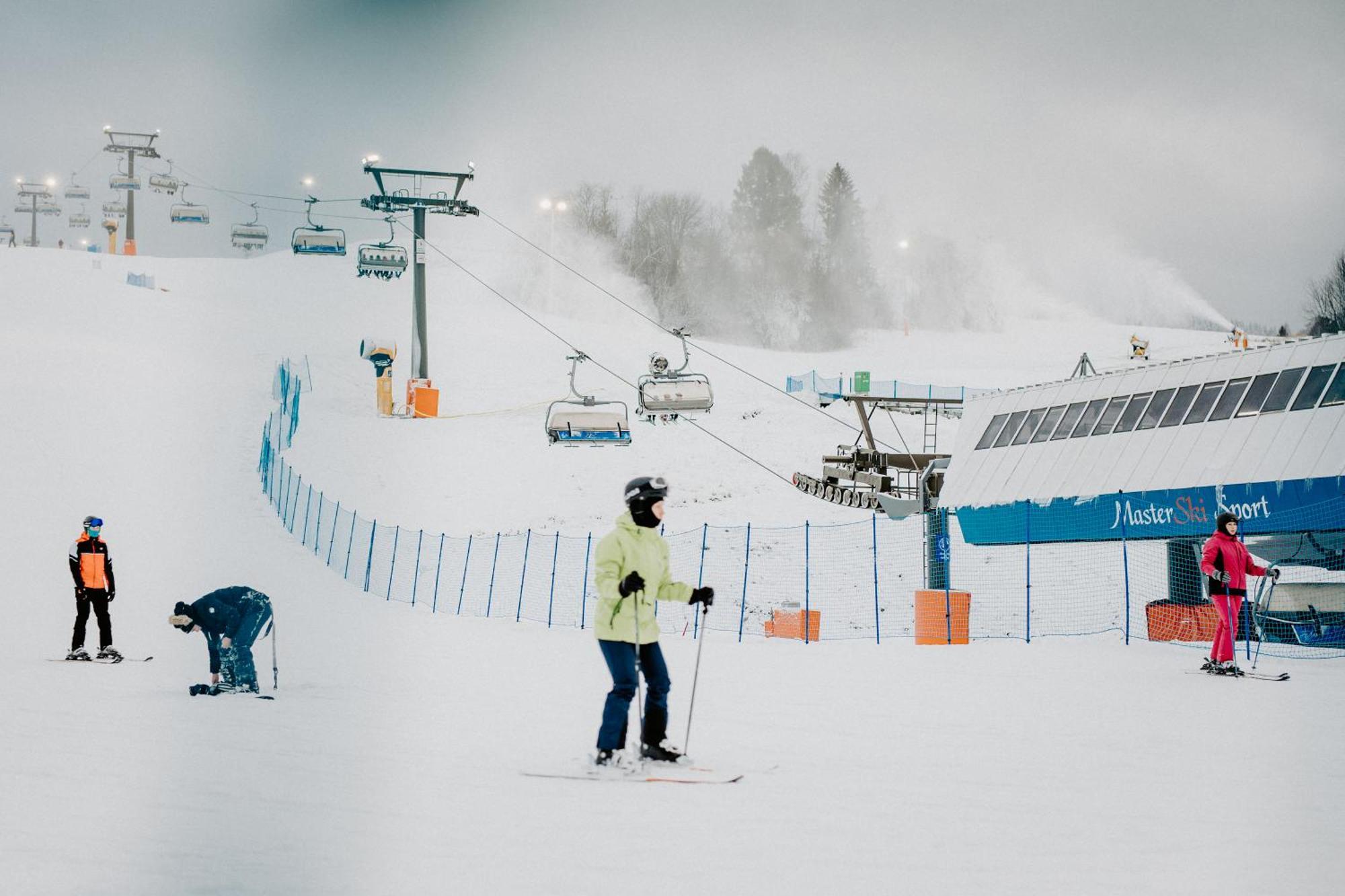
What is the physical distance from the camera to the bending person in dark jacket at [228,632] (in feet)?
28.1

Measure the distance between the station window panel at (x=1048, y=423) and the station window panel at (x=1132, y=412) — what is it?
1705mm

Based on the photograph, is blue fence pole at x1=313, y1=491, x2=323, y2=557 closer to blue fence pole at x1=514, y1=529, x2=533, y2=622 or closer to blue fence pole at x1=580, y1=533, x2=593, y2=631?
blue fence pole at x1=514, y1=529, x2=533, y2=622

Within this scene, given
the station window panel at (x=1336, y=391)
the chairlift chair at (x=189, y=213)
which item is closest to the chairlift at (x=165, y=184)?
the chairlift chair at (x=189, y=213)

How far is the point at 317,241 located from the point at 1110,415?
974 inches

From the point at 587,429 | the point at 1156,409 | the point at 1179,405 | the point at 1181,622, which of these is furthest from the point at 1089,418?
the point at 587,429

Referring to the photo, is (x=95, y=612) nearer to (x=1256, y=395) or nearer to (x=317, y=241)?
(x=1256, y=395)

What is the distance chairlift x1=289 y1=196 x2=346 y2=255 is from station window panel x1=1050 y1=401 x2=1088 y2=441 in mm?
21369

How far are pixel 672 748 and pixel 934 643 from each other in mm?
10182

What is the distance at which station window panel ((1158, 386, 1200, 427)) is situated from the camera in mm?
20641

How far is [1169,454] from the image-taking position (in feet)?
66.9

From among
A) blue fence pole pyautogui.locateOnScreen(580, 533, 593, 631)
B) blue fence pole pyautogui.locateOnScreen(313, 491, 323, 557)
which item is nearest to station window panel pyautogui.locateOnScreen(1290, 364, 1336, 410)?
blue fence pole pyautogui.locateOnScreen(580, 533, 593, 631)

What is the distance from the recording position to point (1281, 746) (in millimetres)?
6688

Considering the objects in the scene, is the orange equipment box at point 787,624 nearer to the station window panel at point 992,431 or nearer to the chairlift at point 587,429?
the chairlift at point 587,429

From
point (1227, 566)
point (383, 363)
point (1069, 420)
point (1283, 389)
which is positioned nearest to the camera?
point (1227, 566)
